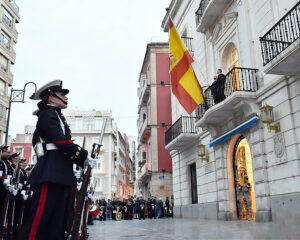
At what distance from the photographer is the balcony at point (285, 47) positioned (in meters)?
8.78

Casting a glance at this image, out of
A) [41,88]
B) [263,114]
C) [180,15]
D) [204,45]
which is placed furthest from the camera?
[180,15]

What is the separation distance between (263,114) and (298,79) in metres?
1.62

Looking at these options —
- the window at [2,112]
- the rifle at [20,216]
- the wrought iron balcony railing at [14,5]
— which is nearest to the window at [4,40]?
the wrought iron balcony railing at [14,5]

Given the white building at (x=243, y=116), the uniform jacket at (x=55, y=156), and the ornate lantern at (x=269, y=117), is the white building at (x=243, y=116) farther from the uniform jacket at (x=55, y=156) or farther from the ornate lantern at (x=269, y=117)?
the uniform jacket at (x=55, y=156)

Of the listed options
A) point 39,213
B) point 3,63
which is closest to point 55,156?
point 39,213

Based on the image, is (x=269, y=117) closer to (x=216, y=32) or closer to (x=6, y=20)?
(x=216, y=32)

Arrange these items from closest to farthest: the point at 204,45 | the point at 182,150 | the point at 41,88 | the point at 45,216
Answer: the point at 45,216
the point at 41,88
the point at 204,45
the point at 182,150

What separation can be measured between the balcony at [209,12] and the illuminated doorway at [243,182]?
572 cm

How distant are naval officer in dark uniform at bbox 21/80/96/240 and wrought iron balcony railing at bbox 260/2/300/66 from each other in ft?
23.4

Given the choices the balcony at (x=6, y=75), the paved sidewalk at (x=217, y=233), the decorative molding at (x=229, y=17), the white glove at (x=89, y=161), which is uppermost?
the balcony at (x=6, y=75)

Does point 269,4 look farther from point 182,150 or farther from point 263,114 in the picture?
point 182,150

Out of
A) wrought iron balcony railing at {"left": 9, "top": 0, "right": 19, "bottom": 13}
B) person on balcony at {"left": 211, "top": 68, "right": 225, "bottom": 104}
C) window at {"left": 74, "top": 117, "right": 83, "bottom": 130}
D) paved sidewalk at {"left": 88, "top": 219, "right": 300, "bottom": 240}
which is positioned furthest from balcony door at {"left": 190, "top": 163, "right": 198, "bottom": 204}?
window at {"left": 74, "top": 117, "right": 83, "bottom": 130}

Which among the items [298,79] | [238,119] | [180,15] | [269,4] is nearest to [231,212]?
[238,119]

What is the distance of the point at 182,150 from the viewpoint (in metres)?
19.6
